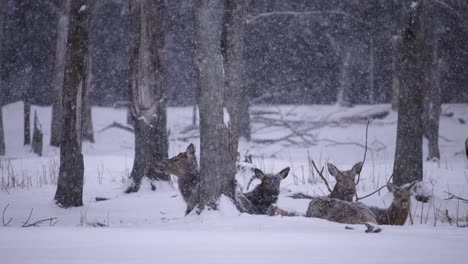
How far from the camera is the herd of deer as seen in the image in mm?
6723

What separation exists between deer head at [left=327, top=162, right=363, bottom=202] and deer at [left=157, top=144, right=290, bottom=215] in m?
0.81

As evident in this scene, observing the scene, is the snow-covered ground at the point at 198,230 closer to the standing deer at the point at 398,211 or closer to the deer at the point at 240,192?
the standing deer at the point at 398,211

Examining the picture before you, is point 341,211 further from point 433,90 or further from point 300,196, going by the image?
point 433,90

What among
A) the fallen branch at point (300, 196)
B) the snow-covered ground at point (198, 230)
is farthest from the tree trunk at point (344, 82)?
the fallen branch at point (300, 196)

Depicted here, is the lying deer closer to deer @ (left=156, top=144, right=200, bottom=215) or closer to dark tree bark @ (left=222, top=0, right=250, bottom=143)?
dark tree bark @ (left=222, top=0, right=250, bottom=143)

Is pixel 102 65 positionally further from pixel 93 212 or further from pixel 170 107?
pixel 93 212

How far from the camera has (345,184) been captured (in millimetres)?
8359

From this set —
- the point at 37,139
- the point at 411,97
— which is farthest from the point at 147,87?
the point at 37,139

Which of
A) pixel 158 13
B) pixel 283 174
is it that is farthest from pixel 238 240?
pixel 158 13

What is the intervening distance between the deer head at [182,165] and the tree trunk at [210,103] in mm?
2320

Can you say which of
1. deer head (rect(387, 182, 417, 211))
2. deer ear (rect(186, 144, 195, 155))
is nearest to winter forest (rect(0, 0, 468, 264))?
deer head (rect(387, 182, 417, 211))

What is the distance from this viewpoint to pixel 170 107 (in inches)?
1074

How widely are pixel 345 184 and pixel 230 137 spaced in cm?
265

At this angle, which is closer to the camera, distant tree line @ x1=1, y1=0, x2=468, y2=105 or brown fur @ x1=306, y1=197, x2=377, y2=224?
brown fur @ x1=306, y1=197, x2=377, y2=224
